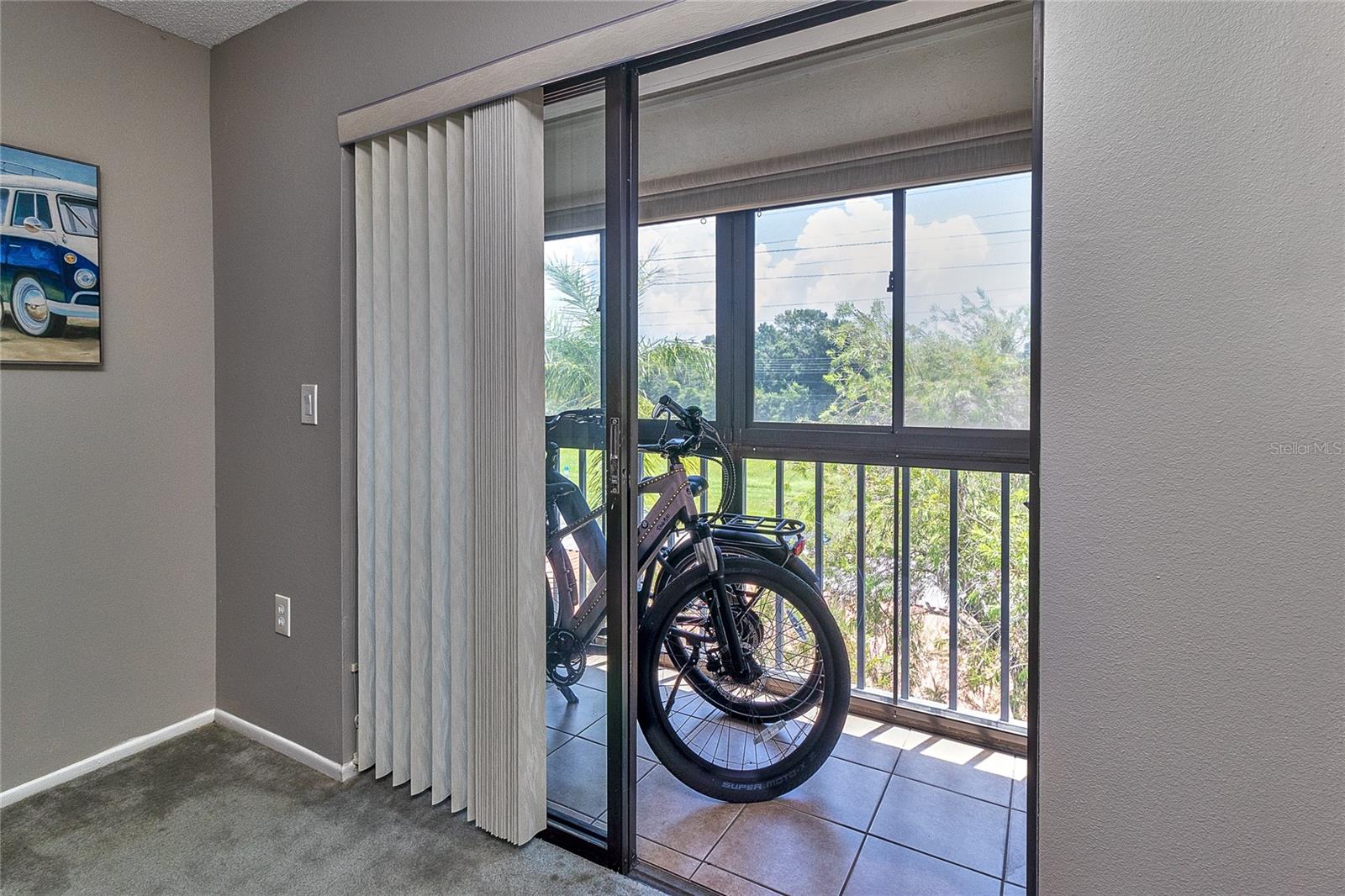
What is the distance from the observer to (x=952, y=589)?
2502 millimetres

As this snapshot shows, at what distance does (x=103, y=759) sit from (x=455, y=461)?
1.60 meters

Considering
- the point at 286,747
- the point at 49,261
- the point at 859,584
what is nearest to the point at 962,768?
the point at 859,584

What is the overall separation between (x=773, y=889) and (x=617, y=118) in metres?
1.95

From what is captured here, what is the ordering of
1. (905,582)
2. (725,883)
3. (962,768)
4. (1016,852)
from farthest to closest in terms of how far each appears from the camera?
(905,582) < (962,768) < (1016,852) < (725,883)

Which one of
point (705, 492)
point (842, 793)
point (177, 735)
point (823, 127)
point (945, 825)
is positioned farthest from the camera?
point (705, 492)

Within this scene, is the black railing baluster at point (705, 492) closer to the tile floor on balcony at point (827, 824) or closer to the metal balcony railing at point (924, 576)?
the metal balcony railing at point (924, 576)

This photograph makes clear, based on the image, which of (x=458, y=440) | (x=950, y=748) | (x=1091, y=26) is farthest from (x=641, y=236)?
(x=950, y=748)

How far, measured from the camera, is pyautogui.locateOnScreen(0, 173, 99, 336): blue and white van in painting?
194cm

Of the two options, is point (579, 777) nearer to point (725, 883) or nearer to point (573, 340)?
point (725, 883)

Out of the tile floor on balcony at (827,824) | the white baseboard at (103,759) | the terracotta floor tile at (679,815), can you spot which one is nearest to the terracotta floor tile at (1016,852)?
the tile floor on balcony at (827,824)

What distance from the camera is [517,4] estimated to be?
1.67m

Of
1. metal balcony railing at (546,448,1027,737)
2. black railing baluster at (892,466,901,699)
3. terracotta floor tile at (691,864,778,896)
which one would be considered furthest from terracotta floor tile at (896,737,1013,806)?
terracotta floor tile at (691,864,778,896)

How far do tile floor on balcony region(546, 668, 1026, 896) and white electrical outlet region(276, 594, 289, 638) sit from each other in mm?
1023

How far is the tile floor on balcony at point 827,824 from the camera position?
172 cm
